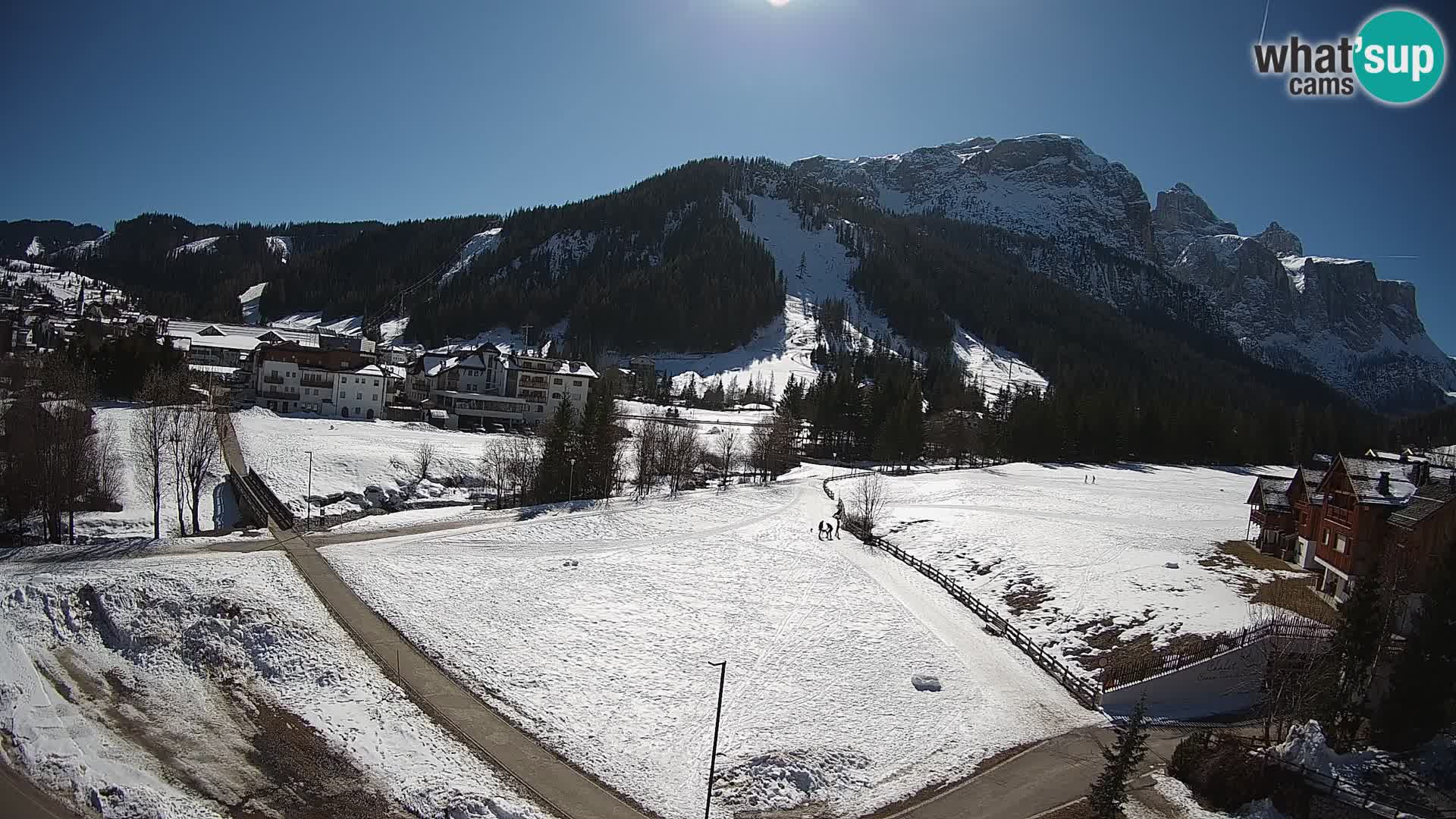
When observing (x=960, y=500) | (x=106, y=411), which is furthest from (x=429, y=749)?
(x=106, y=411)

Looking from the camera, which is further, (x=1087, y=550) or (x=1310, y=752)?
(x=1087, y=550)

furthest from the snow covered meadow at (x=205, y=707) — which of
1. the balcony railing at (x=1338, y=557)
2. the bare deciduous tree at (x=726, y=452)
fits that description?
the bare deciduous tree at (x=726, y=452)

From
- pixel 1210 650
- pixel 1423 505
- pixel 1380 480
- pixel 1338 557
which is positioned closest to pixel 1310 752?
pixel 1210 650

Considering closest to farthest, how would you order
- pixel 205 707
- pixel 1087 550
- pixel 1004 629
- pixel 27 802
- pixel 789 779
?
pixel 27 802
pixel 789 779
pixel 205 707
pixel 1004 629
pixel 1087 550

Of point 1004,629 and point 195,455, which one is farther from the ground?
point 195,455

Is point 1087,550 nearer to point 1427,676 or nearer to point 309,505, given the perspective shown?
point 1427,676

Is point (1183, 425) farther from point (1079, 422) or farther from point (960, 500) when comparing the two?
point (960, 500)

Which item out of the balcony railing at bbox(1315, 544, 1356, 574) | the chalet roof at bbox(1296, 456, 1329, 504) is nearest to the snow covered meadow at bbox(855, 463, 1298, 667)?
the balcony railing at bbox(1315, 544, 1356, 574)
